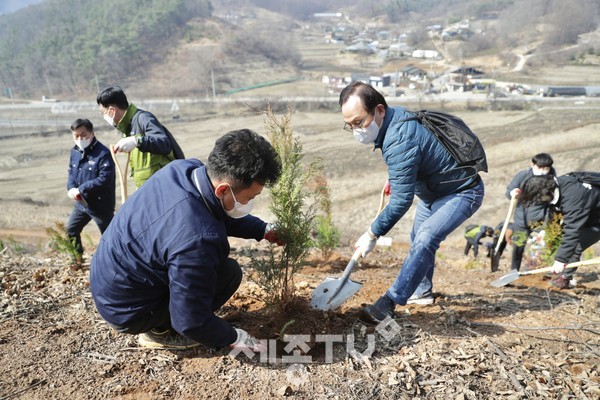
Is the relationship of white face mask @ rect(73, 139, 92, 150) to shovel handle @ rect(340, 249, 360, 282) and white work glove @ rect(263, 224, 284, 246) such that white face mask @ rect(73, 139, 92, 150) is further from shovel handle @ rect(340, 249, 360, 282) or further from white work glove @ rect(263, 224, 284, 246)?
shovel handle @ rect(340, 249, 360, 282)

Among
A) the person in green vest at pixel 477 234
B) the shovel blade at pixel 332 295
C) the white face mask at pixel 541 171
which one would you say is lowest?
the person in green vest at pixel 477 234

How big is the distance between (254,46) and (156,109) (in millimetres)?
30813

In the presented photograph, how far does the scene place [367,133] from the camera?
122 inches

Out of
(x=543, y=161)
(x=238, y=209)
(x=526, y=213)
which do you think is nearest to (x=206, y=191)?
(x=238, y=209)

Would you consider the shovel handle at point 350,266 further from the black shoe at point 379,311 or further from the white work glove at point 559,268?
the white work glove at point 559,268

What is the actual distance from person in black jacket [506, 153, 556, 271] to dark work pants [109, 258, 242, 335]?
4.03 metres

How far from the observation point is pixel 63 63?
59469 mm

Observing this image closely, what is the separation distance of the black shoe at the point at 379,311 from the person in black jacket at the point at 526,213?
301cm

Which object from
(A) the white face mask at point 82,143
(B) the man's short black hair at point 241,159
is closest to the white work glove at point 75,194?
(A) the white face mask at point 82,143

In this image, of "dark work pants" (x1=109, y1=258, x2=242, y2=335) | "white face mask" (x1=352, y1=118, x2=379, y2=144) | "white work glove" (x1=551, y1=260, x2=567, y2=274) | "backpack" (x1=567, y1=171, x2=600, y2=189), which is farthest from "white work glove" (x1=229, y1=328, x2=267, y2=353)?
"backpack" (x1=567, y1=171, x2=600, y2=189)

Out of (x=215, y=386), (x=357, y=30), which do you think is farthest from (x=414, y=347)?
(x=357, y=30)

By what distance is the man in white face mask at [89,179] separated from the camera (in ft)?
15.2

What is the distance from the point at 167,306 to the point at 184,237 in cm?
83

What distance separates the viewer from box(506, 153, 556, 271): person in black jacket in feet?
17.3
